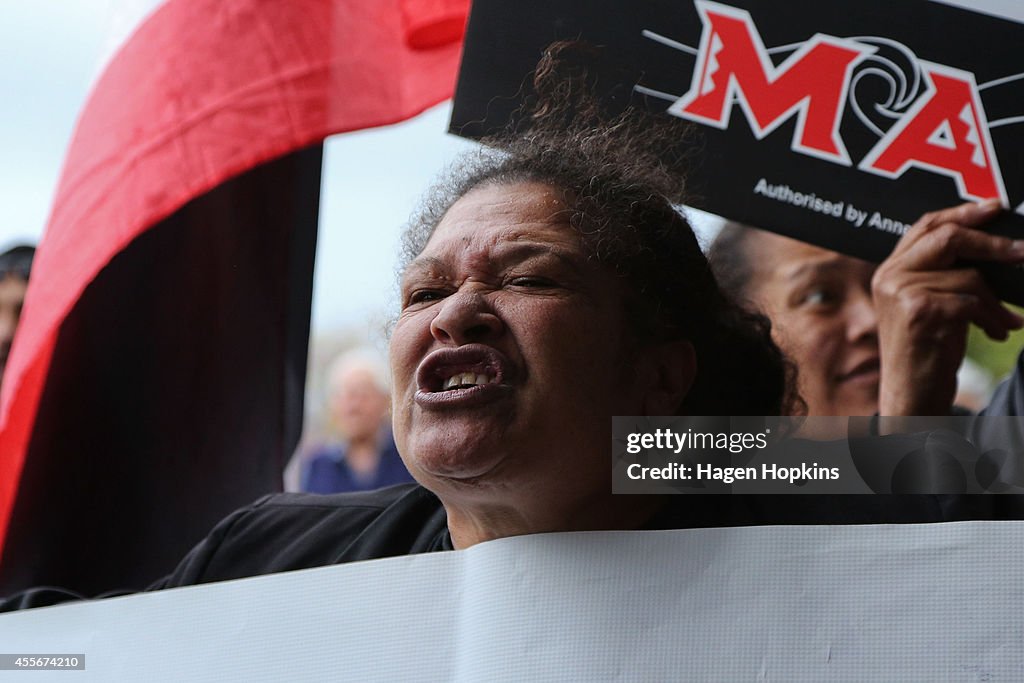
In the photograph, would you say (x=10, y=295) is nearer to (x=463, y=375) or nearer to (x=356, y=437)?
(x=356, y=437)

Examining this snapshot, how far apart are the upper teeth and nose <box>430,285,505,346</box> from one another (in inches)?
1.4

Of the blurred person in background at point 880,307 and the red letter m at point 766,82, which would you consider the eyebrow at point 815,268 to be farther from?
the red letter m at point 766,82

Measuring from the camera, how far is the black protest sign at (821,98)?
1.25 m

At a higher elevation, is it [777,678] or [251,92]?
[251,92]

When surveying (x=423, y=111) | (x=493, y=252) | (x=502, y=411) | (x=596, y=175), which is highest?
(x=423, y=111)

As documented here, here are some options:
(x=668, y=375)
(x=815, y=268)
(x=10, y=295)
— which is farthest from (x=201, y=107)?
(x=815, y=268)

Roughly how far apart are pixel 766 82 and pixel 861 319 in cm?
35

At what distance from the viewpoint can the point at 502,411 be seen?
1.08m

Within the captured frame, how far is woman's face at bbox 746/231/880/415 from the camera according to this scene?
4.75 ft

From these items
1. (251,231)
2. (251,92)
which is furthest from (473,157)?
(251,231)

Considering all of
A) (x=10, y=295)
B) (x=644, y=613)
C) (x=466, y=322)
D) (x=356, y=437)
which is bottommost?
(x=644, y=613)

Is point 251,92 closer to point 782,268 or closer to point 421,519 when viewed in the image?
point 421,519

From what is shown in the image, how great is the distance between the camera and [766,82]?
130 centimetres

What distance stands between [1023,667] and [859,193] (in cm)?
56
